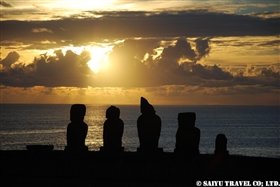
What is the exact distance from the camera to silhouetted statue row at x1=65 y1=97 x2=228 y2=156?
108 feet

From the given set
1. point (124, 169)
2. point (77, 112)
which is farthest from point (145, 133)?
point (77, 112)

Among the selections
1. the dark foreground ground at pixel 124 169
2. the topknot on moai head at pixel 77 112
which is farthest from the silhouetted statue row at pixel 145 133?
the dark foreground ground at pixel 124 169

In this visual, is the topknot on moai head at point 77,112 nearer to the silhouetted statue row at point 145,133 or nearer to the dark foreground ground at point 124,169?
the silhouetted statue row at point 145,133

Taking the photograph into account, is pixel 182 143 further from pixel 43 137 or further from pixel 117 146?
pixel 43 137

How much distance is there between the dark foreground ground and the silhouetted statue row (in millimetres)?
832

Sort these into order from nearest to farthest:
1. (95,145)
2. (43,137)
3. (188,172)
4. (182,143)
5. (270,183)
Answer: (270,183)
(188,172)
(182,143)
(95,145)
(43,137)

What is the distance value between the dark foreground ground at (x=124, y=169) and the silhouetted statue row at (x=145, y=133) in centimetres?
83

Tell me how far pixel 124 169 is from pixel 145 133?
3.63 meters

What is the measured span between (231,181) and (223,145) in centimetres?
502

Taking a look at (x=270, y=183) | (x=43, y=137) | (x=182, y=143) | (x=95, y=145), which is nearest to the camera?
(x=270, y=183)

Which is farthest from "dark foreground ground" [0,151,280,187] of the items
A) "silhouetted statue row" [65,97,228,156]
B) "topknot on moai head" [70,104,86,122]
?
"topknot on moai head" [70,104,86,122]

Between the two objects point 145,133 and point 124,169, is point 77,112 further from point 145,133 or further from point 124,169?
point 124,169

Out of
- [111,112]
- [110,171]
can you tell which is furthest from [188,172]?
[111,112]

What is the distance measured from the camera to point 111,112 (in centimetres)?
3350
